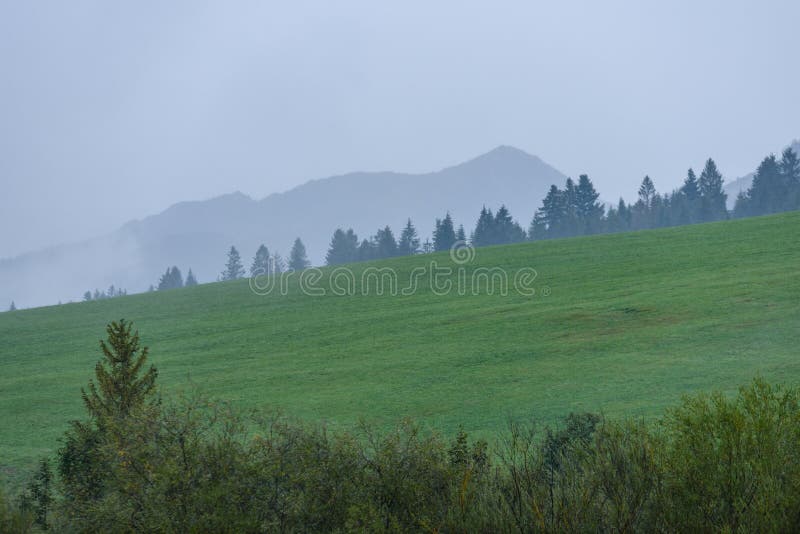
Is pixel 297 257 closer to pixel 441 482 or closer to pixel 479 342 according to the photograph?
pixel 479 342

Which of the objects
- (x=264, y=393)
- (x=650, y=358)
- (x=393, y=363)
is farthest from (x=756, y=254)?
(x=264, y=393)

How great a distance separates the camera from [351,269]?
67.1 meters

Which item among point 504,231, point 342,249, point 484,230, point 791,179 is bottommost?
point 342,249

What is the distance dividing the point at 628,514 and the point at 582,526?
2.27 ft

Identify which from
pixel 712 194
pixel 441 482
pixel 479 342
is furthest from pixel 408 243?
pixel 441 482

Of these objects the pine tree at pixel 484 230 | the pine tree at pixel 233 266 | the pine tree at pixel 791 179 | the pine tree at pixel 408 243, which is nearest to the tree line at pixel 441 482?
the pine tree at pixel 791 179

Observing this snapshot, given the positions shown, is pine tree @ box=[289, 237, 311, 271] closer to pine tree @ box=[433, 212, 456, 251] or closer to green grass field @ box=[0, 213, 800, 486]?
pine tree @ box=[433, 212, 456, 251]

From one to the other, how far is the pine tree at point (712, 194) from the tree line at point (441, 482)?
112 metres

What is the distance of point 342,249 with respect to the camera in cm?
13438

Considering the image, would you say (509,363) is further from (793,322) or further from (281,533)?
(281,533)

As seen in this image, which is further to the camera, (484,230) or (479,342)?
(484,230)

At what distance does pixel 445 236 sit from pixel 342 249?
22853 millimetres

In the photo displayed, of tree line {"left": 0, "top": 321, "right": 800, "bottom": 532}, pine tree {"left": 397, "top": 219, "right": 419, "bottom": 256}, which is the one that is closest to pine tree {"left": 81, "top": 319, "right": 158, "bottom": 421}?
tree line {"left": 0, "top": 321, "right": 800, "bottom": 532}

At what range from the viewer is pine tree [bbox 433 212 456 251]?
120562 mm
